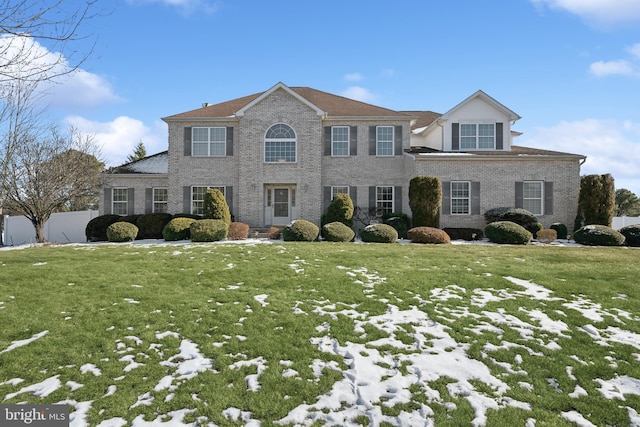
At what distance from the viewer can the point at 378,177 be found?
22.1m

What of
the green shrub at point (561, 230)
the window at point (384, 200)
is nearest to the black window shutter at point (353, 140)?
the window at point (384, 200)

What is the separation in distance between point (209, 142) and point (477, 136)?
15.7 metres

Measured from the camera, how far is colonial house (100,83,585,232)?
68.5ft

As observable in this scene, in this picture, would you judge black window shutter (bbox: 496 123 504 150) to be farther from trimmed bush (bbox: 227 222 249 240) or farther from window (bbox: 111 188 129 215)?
window (bbox: 111 188 129 215)

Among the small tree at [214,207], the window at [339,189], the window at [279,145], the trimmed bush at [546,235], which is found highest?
the window at [279,145]

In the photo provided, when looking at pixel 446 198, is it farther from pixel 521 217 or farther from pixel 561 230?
pixel 561 230

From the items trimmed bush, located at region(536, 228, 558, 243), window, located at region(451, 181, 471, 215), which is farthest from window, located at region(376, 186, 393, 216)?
trimmed bush, located at region(536, 228, 558, 243)

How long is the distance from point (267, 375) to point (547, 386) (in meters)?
3.65

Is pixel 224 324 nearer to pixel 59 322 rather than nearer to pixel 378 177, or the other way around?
Result: pixel 59 322

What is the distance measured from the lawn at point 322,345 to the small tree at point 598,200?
10797mm

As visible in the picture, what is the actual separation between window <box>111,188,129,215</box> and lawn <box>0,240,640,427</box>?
44.2 feet

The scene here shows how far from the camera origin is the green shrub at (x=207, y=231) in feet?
54.1

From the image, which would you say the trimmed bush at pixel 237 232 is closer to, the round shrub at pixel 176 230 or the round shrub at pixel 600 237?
the round shrub at pixel 176 230

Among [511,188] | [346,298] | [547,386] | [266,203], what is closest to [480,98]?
[511,188]
